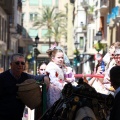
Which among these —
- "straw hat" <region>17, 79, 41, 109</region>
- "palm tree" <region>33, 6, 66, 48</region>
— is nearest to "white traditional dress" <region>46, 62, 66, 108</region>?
"straw hat" <region>17, 79, 41, 109</region>

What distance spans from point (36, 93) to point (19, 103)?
1.59 ft

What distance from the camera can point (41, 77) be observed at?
7.06 metres

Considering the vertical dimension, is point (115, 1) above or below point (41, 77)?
above

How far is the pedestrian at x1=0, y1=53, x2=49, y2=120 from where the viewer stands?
6.73 meters

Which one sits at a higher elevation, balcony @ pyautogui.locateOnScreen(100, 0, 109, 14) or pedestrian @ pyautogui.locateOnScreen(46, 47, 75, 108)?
balcony @ pyautogui.locateOnScreen(100, 0, 109, 14)

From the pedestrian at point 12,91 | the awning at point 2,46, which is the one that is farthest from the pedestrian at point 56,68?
the awning at point 2,46

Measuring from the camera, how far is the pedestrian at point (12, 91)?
6.73 m

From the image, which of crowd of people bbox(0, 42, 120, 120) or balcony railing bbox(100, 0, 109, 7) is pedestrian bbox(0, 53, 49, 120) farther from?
balcony railing bbox(100, 0, 109, 7)

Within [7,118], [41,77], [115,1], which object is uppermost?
[115,1]

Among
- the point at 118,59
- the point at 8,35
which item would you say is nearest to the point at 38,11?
the point at 8,35

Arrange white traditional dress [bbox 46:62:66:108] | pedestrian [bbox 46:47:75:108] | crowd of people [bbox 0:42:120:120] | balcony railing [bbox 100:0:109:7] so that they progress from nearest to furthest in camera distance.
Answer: crowd of people [bbox 0:42:120:120]
white traditional dress [bbox 46:62:66:108]
pedestrian [bbox 46:47:75:108]
balcony railing [bbox 100:0:109:7]

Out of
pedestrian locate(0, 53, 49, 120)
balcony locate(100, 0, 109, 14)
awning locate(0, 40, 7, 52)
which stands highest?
balcony locate(100, 0, 109, 14)

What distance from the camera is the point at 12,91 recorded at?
679cm

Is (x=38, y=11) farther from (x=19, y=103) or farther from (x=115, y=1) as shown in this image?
(x=19, y=103)
